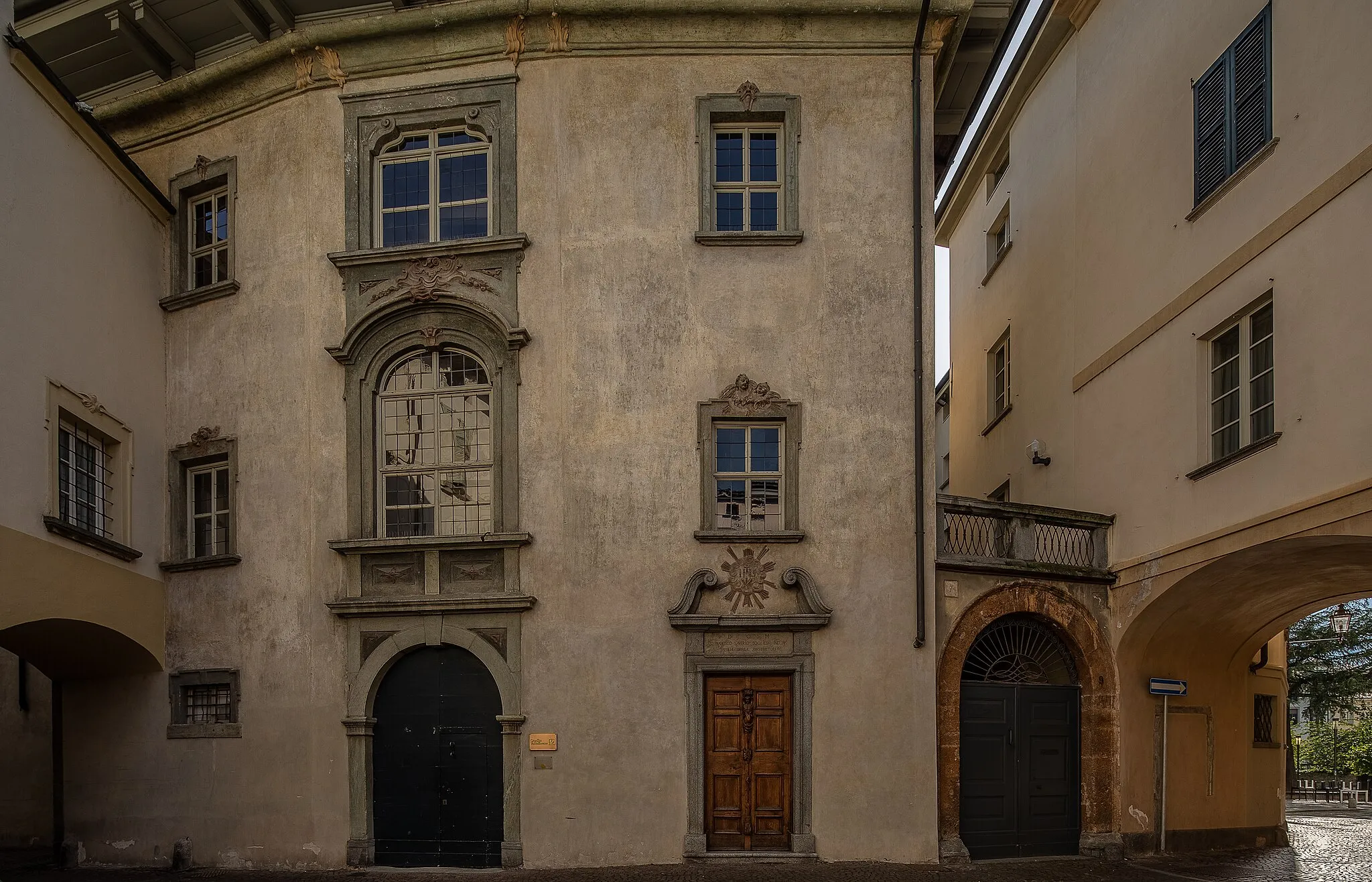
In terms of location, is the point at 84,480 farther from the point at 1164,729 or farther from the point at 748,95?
the point at 1164,729

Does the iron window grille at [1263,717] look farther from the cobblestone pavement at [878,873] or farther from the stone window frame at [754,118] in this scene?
the stone window frame at [754,118]

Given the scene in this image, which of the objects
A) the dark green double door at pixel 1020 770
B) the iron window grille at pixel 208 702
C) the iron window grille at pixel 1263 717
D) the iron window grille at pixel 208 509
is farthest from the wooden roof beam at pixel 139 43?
the iron window grille at pixel 1263 717

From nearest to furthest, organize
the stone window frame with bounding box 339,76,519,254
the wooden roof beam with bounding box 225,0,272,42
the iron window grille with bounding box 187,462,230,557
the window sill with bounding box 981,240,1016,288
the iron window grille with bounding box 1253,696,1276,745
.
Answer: the stone window frame with bounding box 339,76,519,254 → the iron window grille with bounding box 187,462,230,557 → the wooden roof beam with bounding box 225,0,272,42 → the iron window grille with bounding box 1253,696,1276,745 → the window sill with bounding box 981,240,1016,288

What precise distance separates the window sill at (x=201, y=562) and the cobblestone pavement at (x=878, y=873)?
3.93 meters

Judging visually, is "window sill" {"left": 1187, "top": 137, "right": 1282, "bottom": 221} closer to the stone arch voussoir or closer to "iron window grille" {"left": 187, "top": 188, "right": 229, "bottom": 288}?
the stone arch voussoir

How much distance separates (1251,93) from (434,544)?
1092cm

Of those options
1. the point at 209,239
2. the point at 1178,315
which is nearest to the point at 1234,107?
the point at 1178,315

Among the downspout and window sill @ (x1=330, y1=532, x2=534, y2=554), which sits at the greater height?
the downspout

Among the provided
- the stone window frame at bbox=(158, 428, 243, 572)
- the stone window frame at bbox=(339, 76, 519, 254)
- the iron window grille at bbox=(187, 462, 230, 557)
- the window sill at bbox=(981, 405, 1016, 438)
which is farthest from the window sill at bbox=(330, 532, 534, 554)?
the window sill at bbox=(981, 405, 1016, 438)

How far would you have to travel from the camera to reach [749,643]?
51.3ft

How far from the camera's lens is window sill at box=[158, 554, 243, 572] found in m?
16.8

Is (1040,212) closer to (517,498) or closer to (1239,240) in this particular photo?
(1239,240)

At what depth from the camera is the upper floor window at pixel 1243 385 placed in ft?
44.2

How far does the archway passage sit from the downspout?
5482mm
